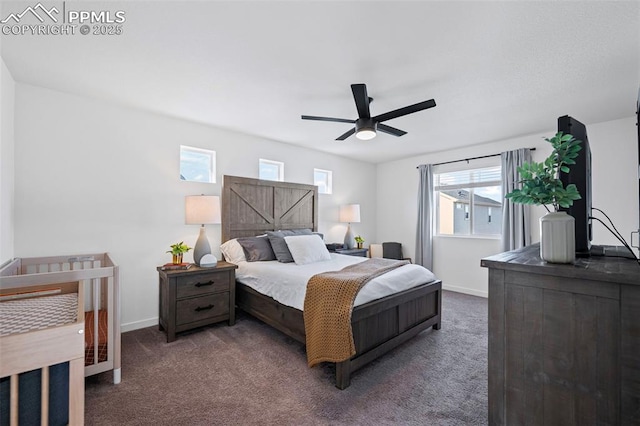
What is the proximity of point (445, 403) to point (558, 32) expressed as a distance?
2735mm

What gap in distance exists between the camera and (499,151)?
4.52 meters

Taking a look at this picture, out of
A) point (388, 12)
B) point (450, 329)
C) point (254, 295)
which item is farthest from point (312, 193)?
point (388, 12)

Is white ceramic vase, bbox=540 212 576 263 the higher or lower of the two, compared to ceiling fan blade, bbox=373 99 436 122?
lower

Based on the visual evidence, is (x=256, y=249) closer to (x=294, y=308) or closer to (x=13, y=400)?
(x=294, y=308)

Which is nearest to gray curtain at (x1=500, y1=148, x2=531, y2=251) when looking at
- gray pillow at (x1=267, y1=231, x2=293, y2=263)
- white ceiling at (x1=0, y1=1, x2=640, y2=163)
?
white ceiling at (x1=0, y1=1, x2=640, y2=163)

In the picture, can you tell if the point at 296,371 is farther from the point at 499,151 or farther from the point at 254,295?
the point at 499,151

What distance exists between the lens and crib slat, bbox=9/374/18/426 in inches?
37.0

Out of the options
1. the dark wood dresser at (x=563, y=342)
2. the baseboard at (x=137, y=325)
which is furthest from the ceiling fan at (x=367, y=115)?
the baseboard at (x=137, y=325)

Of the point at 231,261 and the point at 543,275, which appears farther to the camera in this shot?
the point at 231,261

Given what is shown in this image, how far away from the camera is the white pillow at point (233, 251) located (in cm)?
361

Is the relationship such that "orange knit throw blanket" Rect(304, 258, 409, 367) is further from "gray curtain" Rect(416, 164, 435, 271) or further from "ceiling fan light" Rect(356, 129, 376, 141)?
"gray curtain" Rect(416, 164, 435, 271)

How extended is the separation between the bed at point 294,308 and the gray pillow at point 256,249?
A: 340 mm

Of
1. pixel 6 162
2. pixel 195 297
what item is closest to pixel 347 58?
pixel 195 297

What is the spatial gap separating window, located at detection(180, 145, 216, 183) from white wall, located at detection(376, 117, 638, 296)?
3.86 metres
